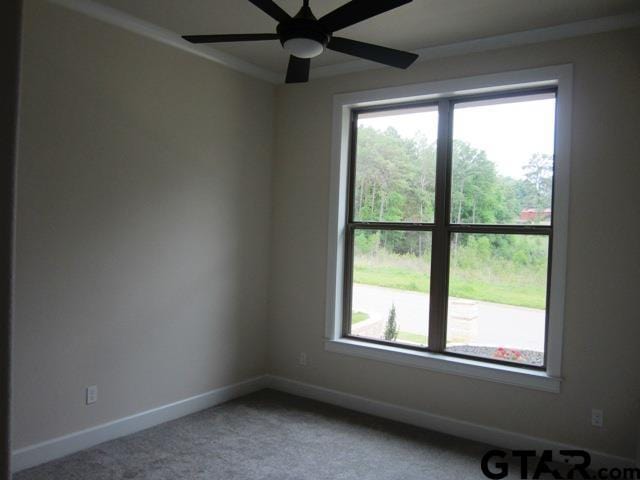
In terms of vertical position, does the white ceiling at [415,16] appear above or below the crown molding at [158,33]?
above

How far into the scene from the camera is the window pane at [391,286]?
3959 mm

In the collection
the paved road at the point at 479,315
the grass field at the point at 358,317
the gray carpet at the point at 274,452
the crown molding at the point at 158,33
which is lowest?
the gray carpet at the point at 274,452

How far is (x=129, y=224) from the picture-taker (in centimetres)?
341

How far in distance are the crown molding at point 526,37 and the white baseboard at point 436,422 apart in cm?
Answer: 268

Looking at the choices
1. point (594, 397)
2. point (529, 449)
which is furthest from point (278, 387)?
point (594, 397)

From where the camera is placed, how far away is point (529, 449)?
331cm

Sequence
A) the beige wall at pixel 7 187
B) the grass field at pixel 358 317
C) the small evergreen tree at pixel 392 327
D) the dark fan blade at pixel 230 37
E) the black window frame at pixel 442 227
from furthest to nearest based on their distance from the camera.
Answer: the grass field at pixel 358 317
the small evergreen tree at pixel 392 327
the black window frame at pixel 442 227
the dark fan blade at pixel 230 37
the beige wall at pixel 7 187

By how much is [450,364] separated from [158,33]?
3.20m

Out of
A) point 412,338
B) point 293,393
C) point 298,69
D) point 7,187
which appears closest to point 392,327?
point 412,338

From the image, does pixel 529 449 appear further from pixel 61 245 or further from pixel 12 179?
pixel 12 179

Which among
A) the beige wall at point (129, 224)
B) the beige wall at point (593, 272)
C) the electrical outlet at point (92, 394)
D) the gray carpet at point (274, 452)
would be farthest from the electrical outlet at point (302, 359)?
the electrical outlet at point (92, 394)

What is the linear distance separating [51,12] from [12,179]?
285 cm

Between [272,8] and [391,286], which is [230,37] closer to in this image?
[272,8]

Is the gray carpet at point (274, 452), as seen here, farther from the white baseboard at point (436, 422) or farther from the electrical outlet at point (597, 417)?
the electrical outlet at point (597, 417)
